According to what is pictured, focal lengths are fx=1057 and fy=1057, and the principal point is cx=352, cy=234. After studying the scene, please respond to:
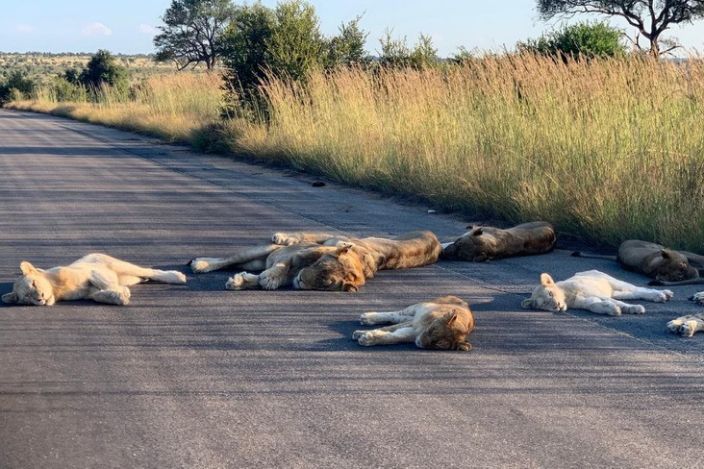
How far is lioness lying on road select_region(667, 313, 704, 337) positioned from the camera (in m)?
6.69

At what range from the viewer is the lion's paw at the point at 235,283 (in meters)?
7.88

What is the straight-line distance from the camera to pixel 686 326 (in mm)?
6707

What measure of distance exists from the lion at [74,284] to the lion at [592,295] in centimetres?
294

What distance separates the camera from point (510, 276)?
8633 millimetres

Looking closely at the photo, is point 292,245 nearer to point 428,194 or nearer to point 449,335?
point 449,335

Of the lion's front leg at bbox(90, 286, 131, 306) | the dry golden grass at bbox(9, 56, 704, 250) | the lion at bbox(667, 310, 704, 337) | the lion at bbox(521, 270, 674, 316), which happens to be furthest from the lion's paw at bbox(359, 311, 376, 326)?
the dry golden grass at bbox(9, 56, 704, 250)

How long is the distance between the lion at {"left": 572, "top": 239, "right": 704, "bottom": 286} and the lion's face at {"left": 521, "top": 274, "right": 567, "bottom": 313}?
44.8 inches

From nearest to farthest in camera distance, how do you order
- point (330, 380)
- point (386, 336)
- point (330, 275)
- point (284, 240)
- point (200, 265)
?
point (330, 380), point (386, 336), point (330, 275), point (200, 265), point (284, 240)

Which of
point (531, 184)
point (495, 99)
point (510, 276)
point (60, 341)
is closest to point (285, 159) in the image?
point (495, 99)

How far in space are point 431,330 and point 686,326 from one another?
1.70 meters

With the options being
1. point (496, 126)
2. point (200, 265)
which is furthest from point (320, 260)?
point (496, 126)

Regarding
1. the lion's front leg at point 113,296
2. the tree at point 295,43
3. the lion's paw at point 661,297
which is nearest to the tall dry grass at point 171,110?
the tree at point 295,43

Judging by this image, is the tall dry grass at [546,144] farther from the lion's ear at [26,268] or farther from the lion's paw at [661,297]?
the lion's ear at [26,268]

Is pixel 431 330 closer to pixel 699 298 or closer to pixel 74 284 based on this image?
pixel 699 298
